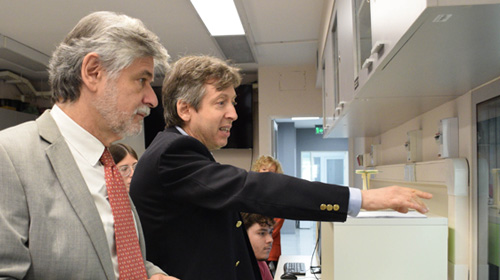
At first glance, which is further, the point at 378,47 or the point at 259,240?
the point at 259,240

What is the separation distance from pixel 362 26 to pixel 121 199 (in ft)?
3.18

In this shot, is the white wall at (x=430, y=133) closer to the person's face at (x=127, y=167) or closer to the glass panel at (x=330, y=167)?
the person's face at (x=127, y=167)

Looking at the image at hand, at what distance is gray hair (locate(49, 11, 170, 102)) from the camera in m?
0.95

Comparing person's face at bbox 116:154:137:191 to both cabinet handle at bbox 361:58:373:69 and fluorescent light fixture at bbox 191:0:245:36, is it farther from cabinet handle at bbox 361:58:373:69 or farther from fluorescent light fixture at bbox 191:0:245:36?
cabinet handle at bbox 361:58:373:69

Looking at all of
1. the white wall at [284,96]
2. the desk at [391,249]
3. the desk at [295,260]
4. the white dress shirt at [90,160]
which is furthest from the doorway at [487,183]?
the white wall at [284,96]

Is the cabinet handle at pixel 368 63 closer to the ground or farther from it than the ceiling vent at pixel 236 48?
closer to the ground

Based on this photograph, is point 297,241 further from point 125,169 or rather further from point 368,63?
point 368,63

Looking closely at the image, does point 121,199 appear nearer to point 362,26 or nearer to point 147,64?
point 147,64

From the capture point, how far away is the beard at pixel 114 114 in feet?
3.11

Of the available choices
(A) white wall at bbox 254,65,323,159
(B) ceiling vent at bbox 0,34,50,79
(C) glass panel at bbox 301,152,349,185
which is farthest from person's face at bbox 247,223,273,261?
(C) glass panel at bbox 301,152,349,185

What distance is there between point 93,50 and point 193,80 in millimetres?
371

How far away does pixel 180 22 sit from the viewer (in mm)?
3666

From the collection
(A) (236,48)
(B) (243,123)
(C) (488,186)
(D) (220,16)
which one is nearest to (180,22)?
(D) (220,16)

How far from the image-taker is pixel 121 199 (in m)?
0.96
